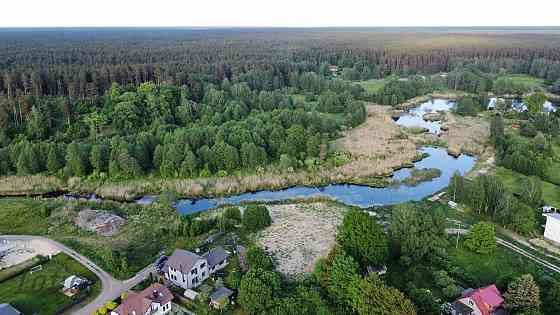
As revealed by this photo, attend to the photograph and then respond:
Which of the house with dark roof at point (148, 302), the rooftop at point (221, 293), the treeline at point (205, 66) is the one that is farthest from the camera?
the treeline at point (205, 66)

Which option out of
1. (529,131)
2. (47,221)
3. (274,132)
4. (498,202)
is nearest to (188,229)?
(47,221)

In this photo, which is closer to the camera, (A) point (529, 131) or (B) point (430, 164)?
(B) point (430, 164)

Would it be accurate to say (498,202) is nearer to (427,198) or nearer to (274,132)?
(427,198)

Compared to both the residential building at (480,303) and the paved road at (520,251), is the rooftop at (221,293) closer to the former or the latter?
the residential building at (480,303)

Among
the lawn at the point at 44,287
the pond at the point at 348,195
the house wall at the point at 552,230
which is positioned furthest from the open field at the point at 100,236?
the house wall at the point at 552,230

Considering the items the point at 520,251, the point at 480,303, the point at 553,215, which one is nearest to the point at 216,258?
the point at 480,303

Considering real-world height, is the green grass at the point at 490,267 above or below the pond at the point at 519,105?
below

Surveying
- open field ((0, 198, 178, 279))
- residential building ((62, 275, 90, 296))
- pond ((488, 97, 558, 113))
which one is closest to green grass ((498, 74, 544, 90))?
pond ((488, 97, 558, 113))
